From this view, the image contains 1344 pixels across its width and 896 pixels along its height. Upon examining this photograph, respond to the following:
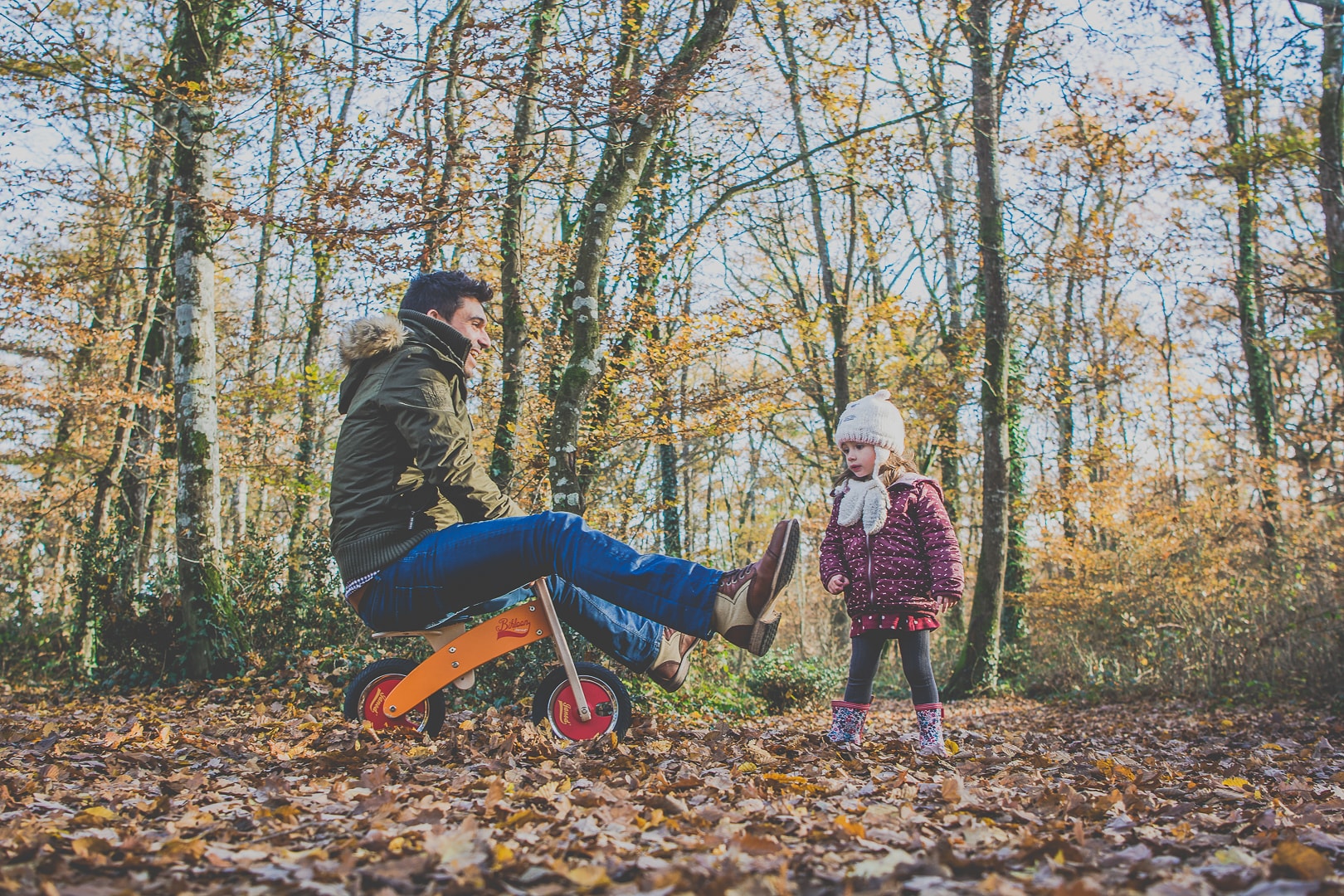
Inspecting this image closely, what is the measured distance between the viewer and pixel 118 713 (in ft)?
19.1

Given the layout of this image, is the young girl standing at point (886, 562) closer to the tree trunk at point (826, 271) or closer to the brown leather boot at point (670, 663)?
the brown leather boot at point (670, 663)

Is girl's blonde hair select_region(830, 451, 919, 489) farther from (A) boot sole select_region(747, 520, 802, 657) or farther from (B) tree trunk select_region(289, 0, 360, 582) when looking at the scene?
(B) tree trunk select_region(289, 0, 360, 582)

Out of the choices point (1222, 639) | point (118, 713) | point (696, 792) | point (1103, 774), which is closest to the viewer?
point (696, 792)

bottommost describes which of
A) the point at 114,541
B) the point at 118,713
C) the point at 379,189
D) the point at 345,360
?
the point at 118,713

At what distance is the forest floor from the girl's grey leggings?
28cm

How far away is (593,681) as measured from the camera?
3936mm

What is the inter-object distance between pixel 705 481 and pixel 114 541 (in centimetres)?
1881

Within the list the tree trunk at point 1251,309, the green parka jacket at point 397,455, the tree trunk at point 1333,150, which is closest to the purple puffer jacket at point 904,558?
the green parka jacket at point 397,455

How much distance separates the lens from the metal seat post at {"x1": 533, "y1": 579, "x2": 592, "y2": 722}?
374cm

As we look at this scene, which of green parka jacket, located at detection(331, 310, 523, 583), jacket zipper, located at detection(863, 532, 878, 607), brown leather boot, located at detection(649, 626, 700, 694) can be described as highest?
green parka jacket, located at detection(331, 310, 523, 583)

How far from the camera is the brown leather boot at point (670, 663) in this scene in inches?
147

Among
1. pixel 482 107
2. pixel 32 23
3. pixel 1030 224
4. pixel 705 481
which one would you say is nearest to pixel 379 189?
pixel 482 107

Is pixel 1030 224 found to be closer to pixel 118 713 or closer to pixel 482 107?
pixel 482 107

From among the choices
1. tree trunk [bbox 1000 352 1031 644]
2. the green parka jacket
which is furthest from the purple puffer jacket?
tree trunk [bbox 1000 352 1031 644]
